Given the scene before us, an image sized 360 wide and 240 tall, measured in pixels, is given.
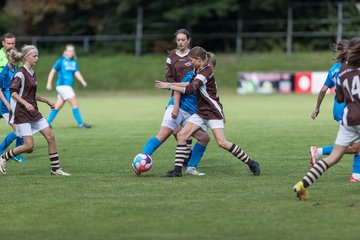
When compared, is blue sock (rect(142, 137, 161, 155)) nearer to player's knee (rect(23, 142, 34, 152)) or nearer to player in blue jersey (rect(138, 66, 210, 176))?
player in blue jersey (rect(138, 66, 210, 176))

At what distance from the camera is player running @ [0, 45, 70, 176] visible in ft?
39.0

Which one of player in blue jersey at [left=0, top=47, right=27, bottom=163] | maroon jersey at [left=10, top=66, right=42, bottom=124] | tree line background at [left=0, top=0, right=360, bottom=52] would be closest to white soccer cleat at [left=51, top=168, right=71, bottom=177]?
maroon jersey at [left=10, top=66, right=42, bottom=124]

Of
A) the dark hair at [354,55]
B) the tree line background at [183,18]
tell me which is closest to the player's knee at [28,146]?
the dark hair at [354,55]

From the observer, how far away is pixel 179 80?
40.6 feet

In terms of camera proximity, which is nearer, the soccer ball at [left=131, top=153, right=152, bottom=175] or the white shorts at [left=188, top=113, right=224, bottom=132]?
the white shorts at [left=188, top=113, right=224, bottom=132]

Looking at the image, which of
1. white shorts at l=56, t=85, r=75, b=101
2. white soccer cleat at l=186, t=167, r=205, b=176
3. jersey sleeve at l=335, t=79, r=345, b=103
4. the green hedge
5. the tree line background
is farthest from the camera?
the tree line background

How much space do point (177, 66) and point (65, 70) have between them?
33.4 ft

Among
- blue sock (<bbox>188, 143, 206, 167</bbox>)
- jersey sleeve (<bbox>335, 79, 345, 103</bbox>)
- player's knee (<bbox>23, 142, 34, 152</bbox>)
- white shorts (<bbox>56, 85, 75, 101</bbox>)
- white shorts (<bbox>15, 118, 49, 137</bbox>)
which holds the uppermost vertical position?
jersey sleeve (<bbox>335, 79, 345, 103</bbox>)

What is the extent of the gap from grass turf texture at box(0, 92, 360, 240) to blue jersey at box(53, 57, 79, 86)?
4216mm

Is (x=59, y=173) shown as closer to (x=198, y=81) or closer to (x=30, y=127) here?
(x=30, y=127)

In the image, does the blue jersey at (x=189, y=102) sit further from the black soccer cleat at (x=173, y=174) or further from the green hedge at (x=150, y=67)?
the green hedge at (x=150, y=67)

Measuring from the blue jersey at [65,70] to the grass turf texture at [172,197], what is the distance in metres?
4.22

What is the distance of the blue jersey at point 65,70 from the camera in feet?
72.2

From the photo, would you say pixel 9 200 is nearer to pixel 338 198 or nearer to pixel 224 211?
pixel 224 211
